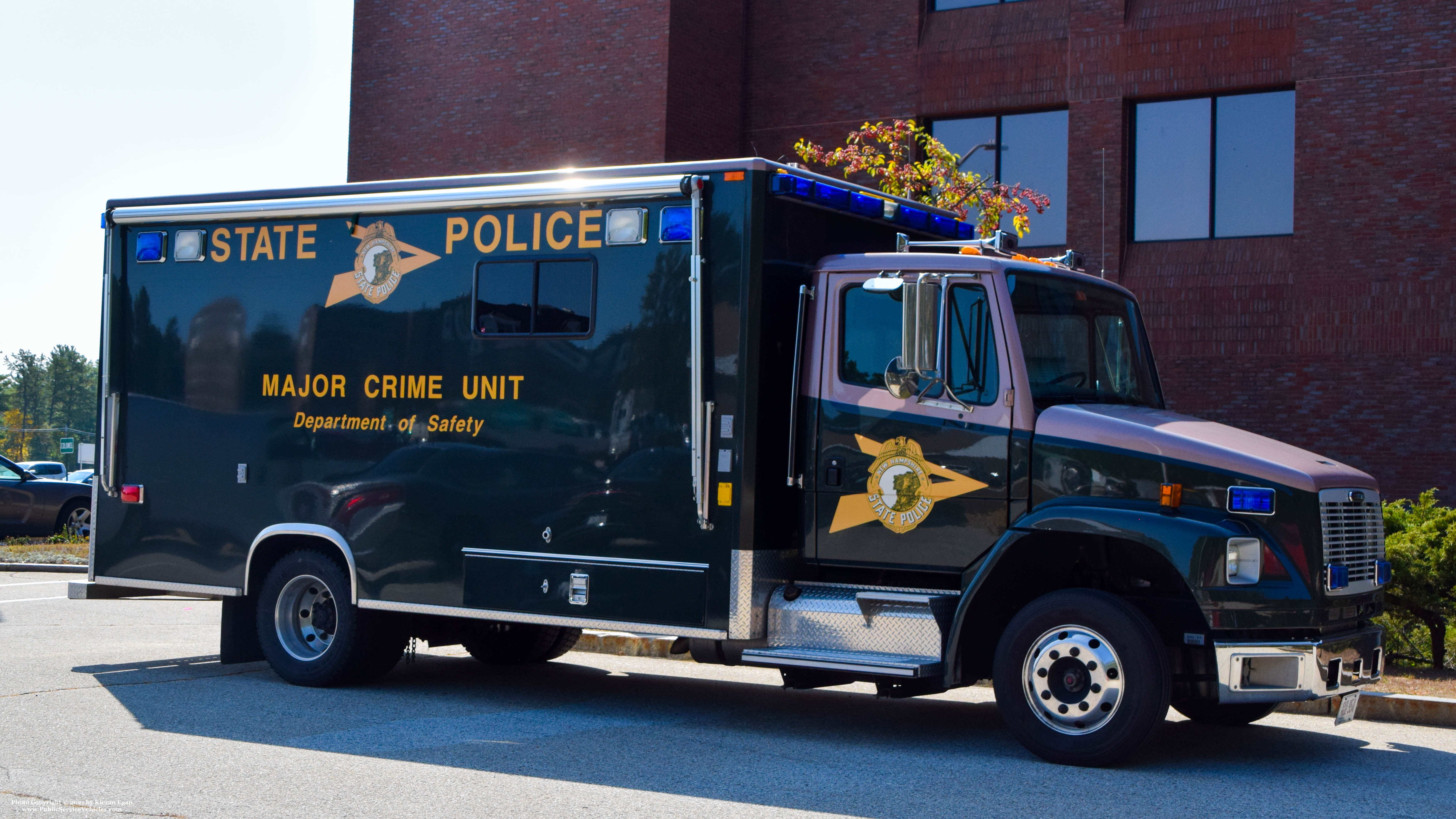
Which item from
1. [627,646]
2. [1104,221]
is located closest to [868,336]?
[627,646]

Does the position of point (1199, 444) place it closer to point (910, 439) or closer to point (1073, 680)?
point (1073, 680)

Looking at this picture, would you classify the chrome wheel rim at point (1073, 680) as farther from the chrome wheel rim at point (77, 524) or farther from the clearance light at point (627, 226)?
the chrome wheel rim at point (77, 524)

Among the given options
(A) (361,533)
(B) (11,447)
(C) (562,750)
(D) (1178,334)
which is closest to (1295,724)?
(C) (562,750)

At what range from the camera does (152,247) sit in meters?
10.7

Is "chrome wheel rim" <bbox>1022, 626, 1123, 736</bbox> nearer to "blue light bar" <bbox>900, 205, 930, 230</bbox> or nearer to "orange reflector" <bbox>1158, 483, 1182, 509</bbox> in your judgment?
"orange reflector" <bbox>1158, 483, 1182, 509</bbox>

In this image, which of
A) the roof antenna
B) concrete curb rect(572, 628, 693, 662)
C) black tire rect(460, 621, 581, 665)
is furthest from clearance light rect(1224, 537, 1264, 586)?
the roof antenna

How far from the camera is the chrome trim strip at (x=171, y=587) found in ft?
33.5

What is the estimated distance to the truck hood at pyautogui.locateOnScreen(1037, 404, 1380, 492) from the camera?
7.40 meters

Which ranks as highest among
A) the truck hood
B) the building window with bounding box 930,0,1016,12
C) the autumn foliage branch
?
the building window with bounding box 930,0,1016,12

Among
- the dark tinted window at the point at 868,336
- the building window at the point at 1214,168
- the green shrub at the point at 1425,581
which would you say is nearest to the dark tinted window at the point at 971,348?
the dark tinted window at the point at 868,336

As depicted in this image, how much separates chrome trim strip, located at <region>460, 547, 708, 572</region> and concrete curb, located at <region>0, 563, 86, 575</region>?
1283 centimetres

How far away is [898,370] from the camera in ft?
26.1

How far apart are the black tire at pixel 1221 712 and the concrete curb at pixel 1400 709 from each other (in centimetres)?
61

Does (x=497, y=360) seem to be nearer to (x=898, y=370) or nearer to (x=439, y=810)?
(x=898, y=370)
